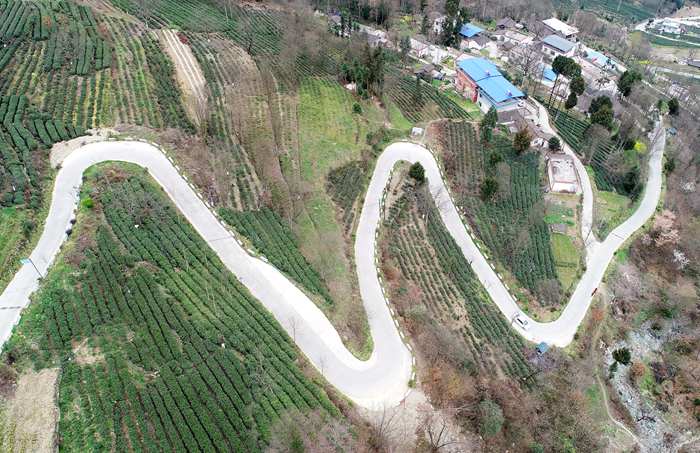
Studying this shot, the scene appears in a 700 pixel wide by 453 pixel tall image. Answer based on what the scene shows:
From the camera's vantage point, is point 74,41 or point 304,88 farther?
point 304,88

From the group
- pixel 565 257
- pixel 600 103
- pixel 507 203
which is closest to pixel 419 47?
pixel 600 103

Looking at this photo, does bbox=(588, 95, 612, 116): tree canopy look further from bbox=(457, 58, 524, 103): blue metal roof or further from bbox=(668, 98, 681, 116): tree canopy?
bbox=(668, 98, 681, 116): tree canopy

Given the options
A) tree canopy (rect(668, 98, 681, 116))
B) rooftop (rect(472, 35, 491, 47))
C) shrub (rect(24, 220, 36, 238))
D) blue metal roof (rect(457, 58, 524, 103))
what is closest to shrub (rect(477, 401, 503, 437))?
shrub (rect(24, 220, 36, 238))

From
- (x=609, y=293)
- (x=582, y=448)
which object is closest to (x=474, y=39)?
(x=609, y=293)

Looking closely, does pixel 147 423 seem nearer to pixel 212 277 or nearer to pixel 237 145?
pixel 212 277

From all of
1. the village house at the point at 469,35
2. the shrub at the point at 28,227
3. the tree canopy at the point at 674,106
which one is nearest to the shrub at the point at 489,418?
the shrub at the point at 28,227
